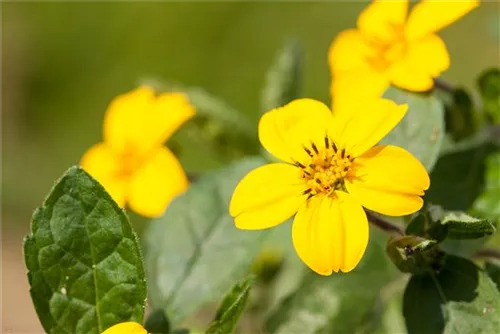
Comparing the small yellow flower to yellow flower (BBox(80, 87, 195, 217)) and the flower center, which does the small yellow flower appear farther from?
yellow flower (BBox(80, 87, 195, 217))

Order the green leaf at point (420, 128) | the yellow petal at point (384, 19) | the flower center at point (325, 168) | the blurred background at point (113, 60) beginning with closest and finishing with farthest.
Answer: the flower center at point (325, 168) → the green leaf at point (420, 128) → the yellow petal at point (384, 19) → the blurred background at point (113, 60)

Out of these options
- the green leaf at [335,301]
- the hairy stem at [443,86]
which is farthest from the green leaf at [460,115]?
the green leaf at [335,301]

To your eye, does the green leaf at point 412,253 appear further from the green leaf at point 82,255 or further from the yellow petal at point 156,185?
the yellow petal at point 156,185

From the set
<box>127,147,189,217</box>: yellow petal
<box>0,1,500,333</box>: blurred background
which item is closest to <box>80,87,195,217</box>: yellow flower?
<box>127,147,189,217</box>: yellow petal

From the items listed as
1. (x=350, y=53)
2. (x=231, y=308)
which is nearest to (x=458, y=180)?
(x=350, y=53)

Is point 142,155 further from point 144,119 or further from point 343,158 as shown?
point 343,158

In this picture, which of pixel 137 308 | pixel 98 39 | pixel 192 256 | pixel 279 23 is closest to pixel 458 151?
pixel 192 256
